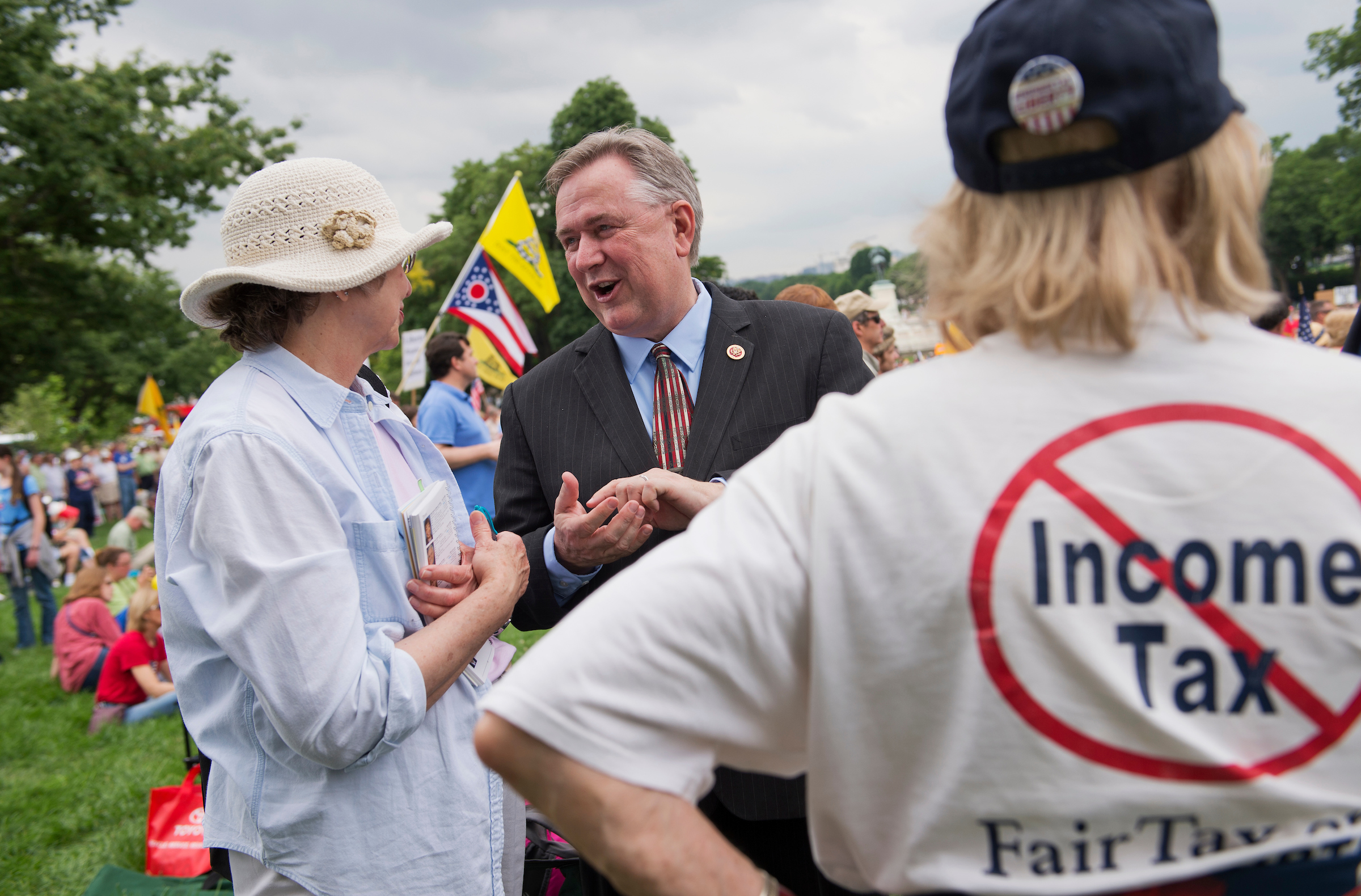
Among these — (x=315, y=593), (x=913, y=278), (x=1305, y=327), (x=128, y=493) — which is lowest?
(x=128, y=493)

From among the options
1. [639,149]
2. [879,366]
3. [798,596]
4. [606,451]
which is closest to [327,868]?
[606,451]

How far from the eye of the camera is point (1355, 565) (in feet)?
2.81

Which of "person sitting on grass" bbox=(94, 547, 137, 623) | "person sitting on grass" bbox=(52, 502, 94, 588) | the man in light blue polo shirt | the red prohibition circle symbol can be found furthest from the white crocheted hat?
"person sitting on grass" bbox=(52, 502, 94, 588)

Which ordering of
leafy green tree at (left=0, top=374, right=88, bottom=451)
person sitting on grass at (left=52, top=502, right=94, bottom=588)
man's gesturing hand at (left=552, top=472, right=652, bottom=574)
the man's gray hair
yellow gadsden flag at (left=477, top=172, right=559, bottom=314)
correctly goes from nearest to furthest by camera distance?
man's gesturing hand at (left=552, top=472, right=652, bottom=574) → the man's gray hair → yellow gadsden flag at (left=477, top=172, right=559, bottom=314) → person sitting on grass at (left=52, top=502, right=94, bottom=588) → leafy green tree at (left=0, top=374, right=88, bottom=451)

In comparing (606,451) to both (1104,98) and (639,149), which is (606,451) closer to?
(639,149)

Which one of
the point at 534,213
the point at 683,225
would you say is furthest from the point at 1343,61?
the point at 683,225

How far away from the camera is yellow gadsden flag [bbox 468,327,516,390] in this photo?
998 centimetres

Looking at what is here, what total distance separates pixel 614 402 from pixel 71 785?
202 inches

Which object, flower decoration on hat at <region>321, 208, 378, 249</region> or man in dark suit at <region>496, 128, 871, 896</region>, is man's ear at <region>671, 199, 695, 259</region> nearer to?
man in dark suit at <region>496, 128, 871, 896</region>

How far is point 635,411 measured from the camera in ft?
8.15

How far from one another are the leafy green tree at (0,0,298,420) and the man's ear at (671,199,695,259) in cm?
1876

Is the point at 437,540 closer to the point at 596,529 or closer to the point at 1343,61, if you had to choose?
the point at 596,529

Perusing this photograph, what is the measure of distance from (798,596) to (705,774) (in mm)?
220

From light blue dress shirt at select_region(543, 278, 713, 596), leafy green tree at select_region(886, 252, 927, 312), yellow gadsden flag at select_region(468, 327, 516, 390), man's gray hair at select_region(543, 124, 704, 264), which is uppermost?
man's gray hair at select_region(543, 124, 704, 264)
